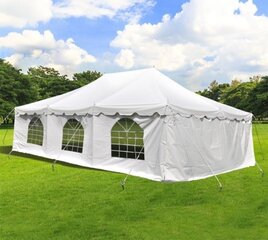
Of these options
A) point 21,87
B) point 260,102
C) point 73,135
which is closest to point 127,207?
point 73,135

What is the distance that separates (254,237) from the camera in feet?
16.8

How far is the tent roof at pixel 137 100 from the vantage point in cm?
948

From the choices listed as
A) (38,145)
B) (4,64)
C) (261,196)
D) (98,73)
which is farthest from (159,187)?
(98,73)

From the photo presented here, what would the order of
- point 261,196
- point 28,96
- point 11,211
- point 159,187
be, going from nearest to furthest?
point 11,211 → point 261,196 → point 159,187 → point 28,96

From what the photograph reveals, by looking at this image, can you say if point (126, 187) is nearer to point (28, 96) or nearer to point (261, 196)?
point (261, 196)

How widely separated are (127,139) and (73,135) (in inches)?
69.0

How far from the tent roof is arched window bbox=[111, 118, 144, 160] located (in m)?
0.40

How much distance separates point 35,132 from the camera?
1351 cm

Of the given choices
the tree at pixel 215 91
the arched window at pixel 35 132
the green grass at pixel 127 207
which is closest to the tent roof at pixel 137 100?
the arched window at pixel 35 132

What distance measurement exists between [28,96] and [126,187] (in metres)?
37.2

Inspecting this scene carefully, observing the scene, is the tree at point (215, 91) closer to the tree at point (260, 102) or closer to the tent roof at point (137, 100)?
the tree at point (260, 102)

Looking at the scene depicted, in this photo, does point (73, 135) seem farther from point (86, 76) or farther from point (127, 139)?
point (86, 76)

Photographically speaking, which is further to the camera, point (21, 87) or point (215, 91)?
point (215, 91)

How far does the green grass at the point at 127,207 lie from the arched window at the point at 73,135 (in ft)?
4.63
